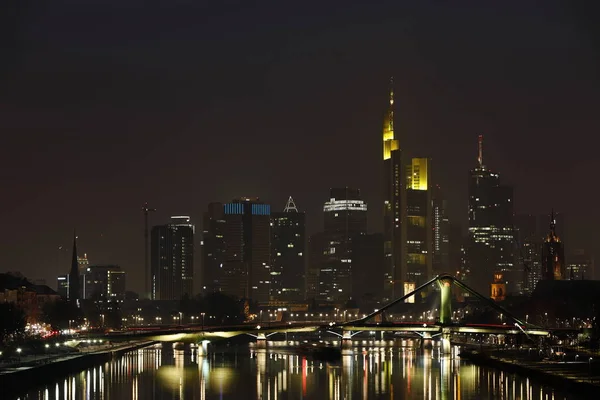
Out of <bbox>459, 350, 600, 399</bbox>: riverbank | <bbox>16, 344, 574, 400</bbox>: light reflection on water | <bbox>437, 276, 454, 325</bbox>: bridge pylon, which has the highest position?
<bbox>437, 276, 454, 325</bbox>: bridge pylon

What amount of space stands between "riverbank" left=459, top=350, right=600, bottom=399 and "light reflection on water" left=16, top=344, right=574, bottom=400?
1.29 m

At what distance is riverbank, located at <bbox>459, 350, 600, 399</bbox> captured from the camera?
89.4 metres

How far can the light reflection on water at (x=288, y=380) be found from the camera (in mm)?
94812

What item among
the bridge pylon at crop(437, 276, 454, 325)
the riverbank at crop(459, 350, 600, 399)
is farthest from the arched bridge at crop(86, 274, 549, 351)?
the riverbank at crop(459, 350, 600, 399)

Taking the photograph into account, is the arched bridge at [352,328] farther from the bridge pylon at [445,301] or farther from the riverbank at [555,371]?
the riverbank at [555,371]

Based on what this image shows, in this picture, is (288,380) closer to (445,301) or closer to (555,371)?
(555,371)

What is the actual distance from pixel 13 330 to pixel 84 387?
85.9 ft

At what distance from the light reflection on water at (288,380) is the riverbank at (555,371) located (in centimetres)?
129

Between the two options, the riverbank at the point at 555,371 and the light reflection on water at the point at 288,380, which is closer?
the riverbank at the point at 555,371

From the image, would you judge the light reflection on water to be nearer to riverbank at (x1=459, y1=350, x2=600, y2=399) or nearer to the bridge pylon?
riverbank at (x1=459, y1=350, x2=600, y2=399)

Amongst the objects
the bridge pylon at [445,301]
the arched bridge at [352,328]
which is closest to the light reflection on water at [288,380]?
the arched bridge at [352,328]

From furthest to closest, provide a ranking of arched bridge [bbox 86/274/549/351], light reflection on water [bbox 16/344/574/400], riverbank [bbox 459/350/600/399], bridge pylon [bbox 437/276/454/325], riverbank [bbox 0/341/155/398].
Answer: bridge pylon [bbox 437/276/454/325]
arched bridge [bbox 86/274/549/351]
light reflection on water [bbox 16/344/574/400]
riverbank [bbox 0/341/155/398]
riverbank [bbox 459/350/600/399]

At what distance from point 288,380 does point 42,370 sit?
65.3 ft

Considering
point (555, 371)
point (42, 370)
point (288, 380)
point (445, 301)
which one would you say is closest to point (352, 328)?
point (445, 301)
